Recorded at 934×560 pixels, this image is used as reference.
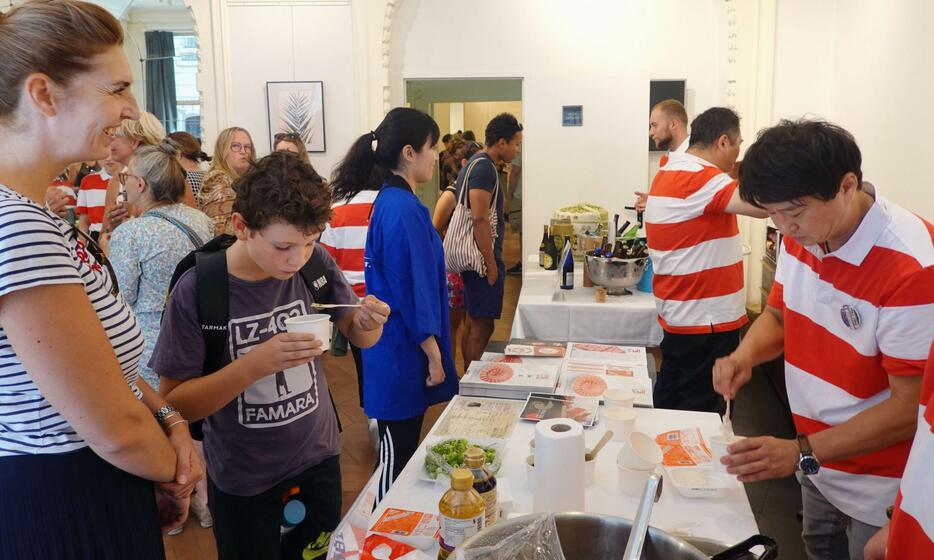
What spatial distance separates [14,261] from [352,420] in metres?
3.23

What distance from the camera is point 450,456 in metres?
1.59

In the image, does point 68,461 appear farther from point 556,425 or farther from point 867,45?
point 867,45

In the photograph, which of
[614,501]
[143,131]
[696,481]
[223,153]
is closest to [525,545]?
[614,501]

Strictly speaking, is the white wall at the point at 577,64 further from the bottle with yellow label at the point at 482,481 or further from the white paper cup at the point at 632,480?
the bottle with yellow label at the point at 482,481

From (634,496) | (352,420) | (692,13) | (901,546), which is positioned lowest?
(352,420)

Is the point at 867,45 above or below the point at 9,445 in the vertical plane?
above

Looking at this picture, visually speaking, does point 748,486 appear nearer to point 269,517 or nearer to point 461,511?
point 269,517

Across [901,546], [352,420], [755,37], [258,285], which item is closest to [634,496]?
[901,546]

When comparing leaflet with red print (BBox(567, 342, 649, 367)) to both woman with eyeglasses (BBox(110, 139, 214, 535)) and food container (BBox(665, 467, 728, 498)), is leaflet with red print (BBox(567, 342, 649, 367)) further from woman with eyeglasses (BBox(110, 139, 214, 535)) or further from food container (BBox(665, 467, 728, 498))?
woman with eyeglasses (BBox(110, 139, 214, 535))

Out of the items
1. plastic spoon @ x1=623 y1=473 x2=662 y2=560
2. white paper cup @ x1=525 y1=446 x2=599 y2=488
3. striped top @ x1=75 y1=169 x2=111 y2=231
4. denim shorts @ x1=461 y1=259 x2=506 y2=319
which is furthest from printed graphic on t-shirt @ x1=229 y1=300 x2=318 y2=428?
striped top @ x1=75 y1=169 x2=111 y2=231

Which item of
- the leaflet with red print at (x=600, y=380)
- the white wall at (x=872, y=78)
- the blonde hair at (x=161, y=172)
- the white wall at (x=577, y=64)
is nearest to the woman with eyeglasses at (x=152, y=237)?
the blonde hair at (x=161, y=172)

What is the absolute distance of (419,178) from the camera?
2.41m

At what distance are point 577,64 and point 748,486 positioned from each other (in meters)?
4.40

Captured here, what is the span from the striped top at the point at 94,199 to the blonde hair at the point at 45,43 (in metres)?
3.73
